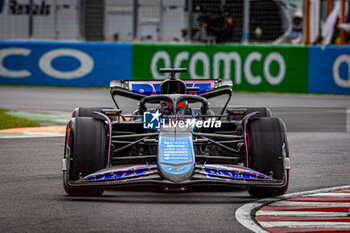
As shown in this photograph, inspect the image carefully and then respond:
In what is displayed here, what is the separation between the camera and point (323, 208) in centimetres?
662

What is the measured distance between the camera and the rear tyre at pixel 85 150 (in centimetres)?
694

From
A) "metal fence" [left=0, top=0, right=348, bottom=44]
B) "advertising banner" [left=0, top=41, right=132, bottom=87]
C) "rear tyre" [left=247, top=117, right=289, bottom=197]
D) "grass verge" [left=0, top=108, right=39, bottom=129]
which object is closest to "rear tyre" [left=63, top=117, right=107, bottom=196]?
"rear tyre" [left=247, top=117, right=289, bottom=197]

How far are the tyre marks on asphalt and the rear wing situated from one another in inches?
95.1

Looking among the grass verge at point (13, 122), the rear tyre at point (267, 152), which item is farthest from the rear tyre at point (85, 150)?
the grass verge at point (13, 122)

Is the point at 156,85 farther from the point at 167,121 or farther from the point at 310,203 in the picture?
the point at 310,203

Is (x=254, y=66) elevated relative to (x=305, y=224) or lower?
elevated

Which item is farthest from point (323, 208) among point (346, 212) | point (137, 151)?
point (137, 151)

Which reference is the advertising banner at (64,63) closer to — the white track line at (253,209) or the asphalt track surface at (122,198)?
the asphalt track surface at (122,198)

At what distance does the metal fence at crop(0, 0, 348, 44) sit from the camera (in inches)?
880

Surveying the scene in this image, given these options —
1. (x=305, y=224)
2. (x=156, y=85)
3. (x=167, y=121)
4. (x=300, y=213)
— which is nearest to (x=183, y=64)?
(x=156, y=85)

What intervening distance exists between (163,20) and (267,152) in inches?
625

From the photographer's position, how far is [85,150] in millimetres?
6992

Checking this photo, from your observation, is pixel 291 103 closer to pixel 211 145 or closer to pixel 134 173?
pixel 211 145

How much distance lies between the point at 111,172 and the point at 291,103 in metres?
13.5
